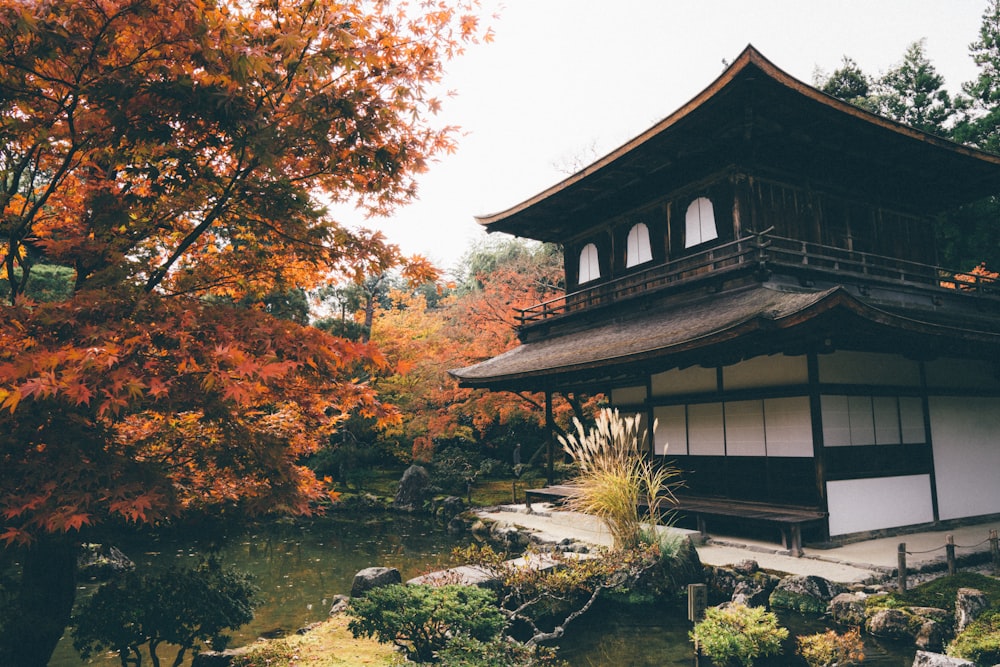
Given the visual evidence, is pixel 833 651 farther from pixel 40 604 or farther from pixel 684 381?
pixel 684 381

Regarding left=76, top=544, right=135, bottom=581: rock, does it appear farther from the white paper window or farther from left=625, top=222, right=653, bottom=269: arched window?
left=625, top=222, right=653, bottom=269: arched window

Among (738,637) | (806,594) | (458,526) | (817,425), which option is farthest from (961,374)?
(458,526)

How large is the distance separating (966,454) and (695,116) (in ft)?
23.2

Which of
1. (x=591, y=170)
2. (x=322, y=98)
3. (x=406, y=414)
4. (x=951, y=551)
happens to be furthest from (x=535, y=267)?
(x=322, y=98)

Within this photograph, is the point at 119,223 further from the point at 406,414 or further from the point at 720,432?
the point at 406,414

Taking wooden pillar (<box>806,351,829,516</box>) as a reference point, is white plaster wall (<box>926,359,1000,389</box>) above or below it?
above

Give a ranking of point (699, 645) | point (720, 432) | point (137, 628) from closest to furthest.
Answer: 1. point (137, 628)
2. point (699, 645)
3. point (720, 432)

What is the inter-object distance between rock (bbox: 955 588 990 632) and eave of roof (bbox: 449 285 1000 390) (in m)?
3.00

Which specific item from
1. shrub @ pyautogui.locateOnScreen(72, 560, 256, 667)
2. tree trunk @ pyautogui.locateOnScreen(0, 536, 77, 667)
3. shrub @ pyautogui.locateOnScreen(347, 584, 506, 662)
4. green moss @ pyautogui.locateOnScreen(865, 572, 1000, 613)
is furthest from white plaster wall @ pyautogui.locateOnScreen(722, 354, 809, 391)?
tree trunk @ pyautogui.locateOnScreen(0, 536, 77, 667)

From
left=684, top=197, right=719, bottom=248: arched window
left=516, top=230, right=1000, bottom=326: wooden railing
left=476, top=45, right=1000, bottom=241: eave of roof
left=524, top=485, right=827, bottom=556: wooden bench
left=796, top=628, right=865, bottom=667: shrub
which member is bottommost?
left=796, top=628, right=865, bottom=667: shrub

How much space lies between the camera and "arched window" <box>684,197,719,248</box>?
10766 millimetres

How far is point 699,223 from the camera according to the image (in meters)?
11.0

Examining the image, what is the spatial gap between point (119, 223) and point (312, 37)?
1.64 meters

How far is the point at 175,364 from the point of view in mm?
3074
